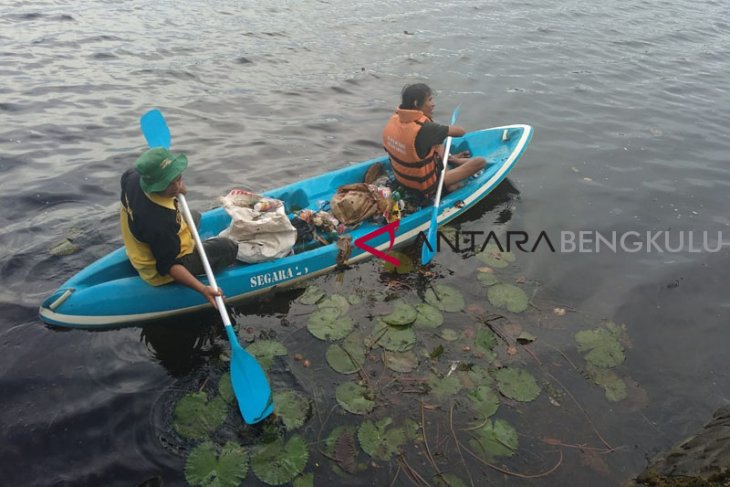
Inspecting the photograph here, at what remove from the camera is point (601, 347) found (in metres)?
5.32

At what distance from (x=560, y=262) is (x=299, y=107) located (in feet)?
21.1

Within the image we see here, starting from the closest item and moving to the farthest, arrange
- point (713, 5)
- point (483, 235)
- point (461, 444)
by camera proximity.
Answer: point (461, 444)
point (483, 235)
point (713, 5)

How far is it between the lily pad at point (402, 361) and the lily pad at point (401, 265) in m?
1.50

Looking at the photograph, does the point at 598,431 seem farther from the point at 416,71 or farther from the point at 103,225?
the point at 416,71

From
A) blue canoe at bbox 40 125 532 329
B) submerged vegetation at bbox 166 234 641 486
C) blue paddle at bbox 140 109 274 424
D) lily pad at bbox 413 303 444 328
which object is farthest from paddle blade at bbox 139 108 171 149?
lily pad at bbox 413 303 444 328

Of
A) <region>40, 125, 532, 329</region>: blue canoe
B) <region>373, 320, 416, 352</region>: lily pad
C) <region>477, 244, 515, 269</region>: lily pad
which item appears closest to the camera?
<region>40, 125, 532, 329</region>: blue canoe

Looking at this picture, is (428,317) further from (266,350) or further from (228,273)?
(228,273)

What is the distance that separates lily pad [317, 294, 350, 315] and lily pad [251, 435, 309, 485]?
1725 mm

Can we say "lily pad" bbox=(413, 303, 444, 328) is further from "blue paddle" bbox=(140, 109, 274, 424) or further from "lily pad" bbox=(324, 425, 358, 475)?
"blue paddle" bbox=(140, 109, 274, 424)

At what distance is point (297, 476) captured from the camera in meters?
3.93

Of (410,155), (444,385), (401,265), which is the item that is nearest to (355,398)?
(444,385)

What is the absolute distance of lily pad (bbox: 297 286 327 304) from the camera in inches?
227

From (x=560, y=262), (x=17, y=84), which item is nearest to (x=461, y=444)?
(x=560, y=262)

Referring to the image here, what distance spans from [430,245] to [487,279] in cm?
88
